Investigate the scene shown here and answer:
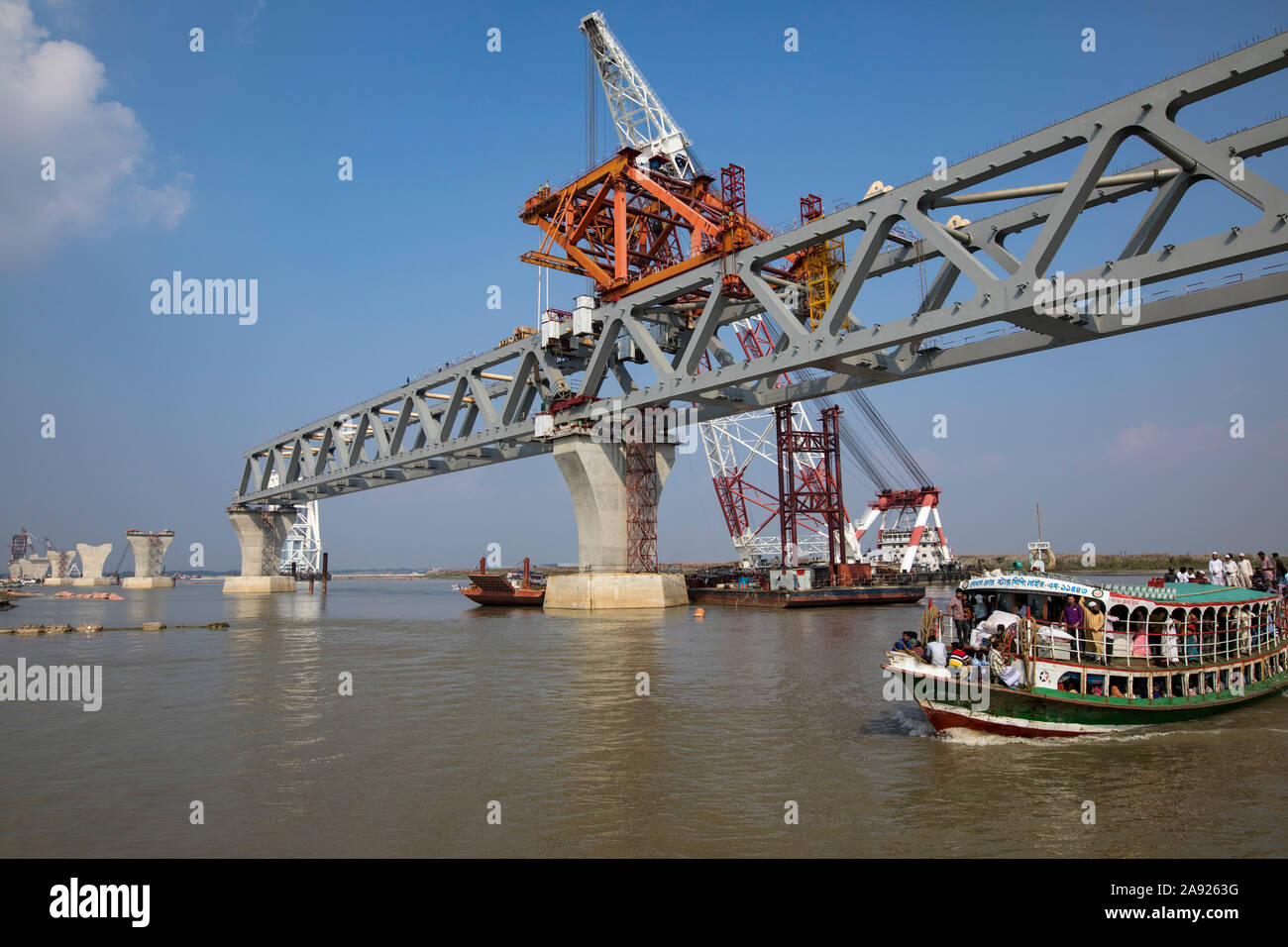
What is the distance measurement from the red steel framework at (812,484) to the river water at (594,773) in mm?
42444

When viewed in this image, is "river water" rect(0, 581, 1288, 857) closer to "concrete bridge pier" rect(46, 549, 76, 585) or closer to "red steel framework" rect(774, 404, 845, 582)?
"red steel framework" rect(774, 404, 845, 582)

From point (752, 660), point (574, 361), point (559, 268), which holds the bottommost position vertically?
point (752, 660)

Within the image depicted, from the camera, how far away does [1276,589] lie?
23.8 meters

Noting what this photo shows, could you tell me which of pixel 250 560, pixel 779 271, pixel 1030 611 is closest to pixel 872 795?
pixel 1030 611

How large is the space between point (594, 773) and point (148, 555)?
5288 inches

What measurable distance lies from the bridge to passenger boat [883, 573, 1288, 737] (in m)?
8.87

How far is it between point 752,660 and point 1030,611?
1139 cm

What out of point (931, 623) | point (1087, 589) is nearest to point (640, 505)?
point (931, 623)

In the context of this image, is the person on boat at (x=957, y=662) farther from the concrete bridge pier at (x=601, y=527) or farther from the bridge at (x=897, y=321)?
the concrete bridge pier at (x=601, y=527)

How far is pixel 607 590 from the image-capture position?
4666 centimetres

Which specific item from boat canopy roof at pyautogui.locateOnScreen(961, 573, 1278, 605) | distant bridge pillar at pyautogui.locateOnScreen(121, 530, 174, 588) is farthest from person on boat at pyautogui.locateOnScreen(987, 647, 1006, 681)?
distant bridge pillar at pyautogui.locateOnScreen(121, 530, 174, 588)
